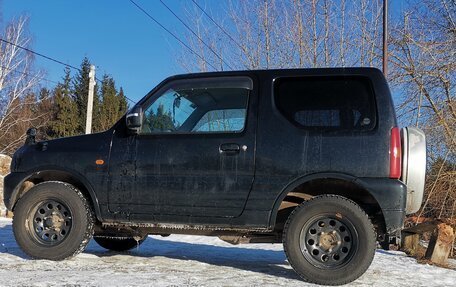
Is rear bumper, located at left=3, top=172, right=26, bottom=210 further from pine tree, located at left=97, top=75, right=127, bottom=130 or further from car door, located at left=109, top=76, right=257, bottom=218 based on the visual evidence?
pine tree, located at left=97, top=75, right=127, bottom=130

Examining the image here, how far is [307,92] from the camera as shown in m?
4.98

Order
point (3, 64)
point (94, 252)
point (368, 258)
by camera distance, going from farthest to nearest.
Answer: point (3, 64)
point (94, 252)
point (368, 258)

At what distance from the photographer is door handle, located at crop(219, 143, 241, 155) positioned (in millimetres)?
4875

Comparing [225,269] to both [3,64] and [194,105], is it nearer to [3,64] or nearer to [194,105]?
[194,105]

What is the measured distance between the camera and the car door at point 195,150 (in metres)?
4.88

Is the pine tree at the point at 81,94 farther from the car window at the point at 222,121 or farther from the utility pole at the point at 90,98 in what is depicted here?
the car window at the point at 222,121

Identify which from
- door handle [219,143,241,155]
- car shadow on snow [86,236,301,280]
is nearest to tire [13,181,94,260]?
car shadow on snow [86,236,301,280]

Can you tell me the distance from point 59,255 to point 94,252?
1.17 m

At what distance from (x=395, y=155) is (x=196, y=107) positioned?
211 cm

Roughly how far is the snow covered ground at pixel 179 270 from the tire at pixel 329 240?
0.22 meters

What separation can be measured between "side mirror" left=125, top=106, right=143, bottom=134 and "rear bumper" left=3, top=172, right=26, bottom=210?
54.6 inches

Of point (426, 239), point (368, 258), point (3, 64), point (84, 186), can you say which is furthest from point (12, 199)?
point (3, 64)

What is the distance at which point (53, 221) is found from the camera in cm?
538

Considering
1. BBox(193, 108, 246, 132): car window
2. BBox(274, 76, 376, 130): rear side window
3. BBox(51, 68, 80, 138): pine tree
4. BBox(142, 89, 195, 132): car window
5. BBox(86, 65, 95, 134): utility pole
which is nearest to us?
BBox(274, 76, 376, 130): rear side window
